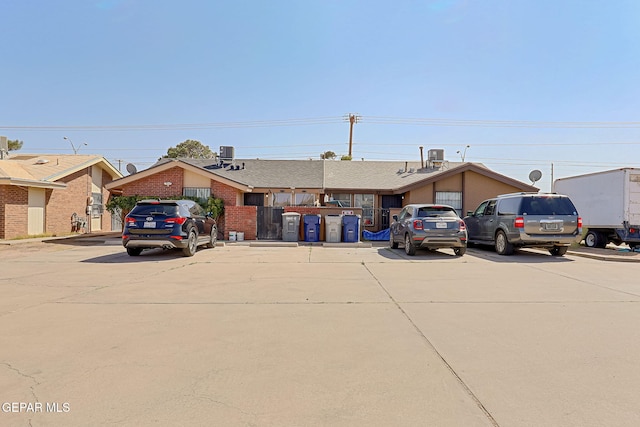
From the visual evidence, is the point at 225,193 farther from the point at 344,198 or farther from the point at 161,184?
the point at 344,198

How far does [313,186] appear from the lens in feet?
69.7

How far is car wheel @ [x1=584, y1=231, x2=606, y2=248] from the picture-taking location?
600 inches

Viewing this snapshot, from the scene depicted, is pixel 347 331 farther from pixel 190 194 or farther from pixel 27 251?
pixel 190 194

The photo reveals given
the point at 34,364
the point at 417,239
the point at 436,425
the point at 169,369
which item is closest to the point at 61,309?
the point at 34,364

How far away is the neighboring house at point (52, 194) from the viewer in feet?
56.6

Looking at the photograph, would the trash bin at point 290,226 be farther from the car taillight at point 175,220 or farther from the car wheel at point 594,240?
the car wheel at point 594,240

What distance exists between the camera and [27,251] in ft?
44.0

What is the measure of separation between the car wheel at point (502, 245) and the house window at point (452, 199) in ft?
25.5

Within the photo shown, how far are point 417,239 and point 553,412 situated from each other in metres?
9.30

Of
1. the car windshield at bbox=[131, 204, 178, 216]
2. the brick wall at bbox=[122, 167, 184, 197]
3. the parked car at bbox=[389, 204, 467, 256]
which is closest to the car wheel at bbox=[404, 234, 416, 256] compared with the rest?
the parked car at bbox=[389, 204, 467, 256]

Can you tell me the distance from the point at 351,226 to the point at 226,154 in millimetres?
11872

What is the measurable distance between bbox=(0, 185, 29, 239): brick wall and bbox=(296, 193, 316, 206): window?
44.0ft

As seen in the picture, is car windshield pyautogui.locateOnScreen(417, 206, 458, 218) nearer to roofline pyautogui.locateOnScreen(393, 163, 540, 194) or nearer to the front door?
roofline pyautogui.locateOnScreen(393, 163, 540, 194)

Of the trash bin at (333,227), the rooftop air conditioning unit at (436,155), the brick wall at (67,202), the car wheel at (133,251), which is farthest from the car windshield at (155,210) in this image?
the rooftop air conditioning unit at (436,155)
